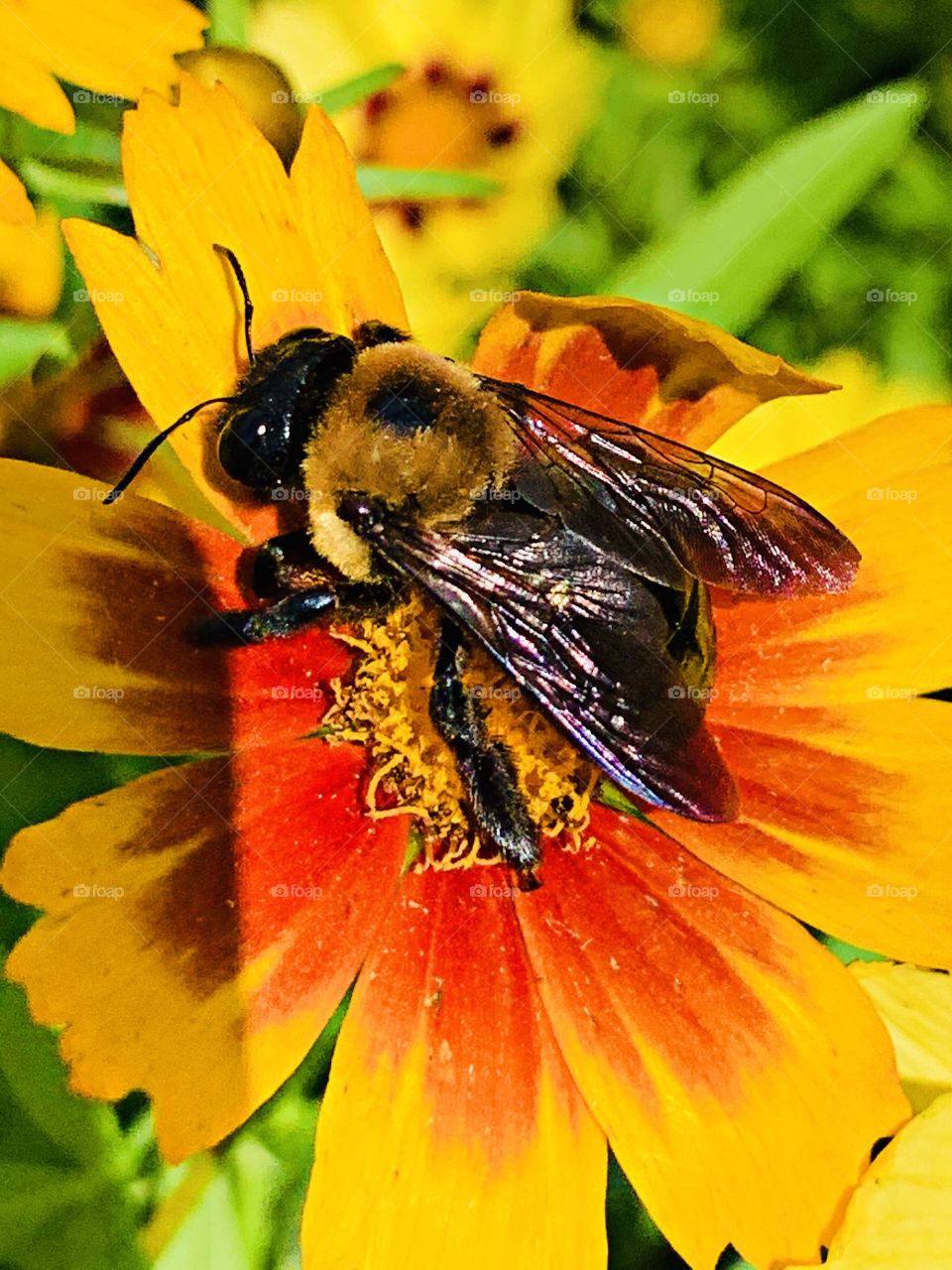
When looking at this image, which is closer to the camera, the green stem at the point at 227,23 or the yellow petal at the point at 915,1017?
the yellow petal at the point at 915,1017

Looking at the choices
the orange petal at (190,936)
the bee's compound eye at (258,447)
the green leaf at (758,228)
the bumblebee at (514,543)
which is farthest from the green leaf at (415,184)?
the orange petal at (190,936)

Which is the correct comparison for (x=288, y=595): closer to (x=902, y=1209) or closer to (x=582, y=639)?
(x=582, y=639)

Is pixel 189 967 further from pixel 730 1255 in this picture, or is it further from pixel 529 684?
pixel 730 1255

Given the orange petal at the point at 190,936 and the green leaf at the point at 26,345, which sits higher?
the green leaf at the point at 26,345

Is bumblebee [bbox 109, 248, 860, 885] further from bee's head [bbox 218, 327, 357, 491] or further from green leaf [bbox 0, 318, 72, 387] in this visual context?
green leaf [bbox 0, 318, 72, 387]

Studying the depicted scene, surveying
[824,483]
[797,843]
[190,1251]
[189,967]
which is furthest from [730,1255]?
[824,483]

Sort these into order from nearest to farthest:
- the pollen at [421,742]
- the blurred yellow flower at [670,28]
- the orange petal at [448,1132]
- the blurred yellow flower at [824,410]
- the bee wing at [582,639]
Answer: the bee wing at [582,639], the orange petal at [448,1132], the pollen at [421,742], the blurred yellow flower at [824,410], the blurred yellow flower at [670,28]

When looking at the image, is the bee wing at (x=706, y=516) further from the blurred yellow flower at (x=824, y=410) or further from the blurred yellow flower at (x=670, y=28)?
the blurred yellow flower at (x=670, y=28)
